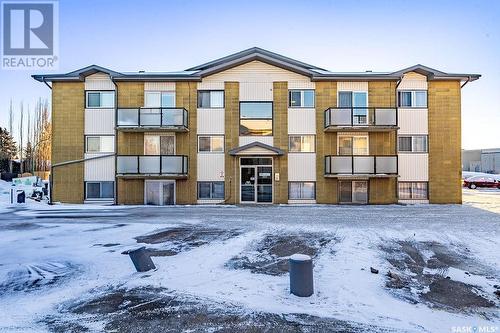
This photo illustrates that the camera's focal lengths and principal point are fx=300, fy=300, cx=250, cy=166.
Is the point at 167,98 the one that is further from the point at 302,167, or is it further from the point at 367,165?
the point at 367,165

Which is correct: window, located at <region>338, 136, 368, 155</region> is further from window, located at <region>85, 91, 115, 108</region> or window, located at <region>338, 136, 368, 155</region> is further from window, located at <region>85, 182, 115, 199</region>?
window, located at <region>85, 91, 115, 108</region>

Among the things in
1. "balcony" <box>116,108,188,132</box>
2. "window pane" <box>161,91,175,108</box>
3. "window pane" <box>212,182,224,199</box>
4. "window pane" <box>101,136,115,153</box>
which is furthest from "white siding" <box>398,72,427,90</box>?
"window pane" <box>101,136,115,153</box>

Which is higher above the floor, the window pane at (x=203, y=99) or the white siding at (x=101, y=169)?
the window pane at (x=203, y=99)

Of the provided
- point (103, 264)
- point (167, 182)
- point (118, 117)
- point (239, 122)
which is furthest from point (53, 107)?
point (103, 264)

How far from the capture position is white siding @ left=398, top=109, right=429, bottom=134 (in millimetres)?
20312

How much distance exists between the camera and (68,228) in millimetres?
11023

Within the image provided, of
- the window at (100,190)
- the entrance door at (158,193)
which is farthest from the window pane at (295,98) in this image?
the window at (100,190)

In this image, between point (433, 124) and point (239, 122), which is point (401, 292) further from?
point (433, 124)

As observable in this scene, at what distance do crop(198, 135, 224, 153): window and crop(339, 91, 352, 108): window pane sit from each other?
8.39 meters

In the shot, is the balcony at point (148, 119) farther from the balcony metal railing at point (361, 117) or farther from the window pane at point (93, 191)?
the balcony metal railing at point (361, 117)

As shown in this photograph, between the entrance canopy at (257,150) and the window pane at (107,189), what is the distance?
27.7ft

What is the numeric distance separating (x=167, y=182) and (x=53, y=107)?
9.22 m

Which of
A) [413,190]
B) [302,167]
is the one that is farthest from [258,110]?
[413,190]

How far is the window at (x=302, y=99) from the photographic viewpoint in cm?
2027
